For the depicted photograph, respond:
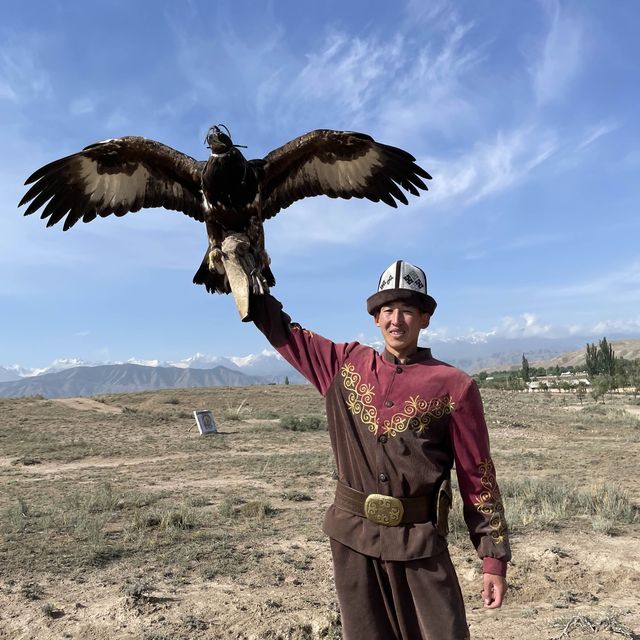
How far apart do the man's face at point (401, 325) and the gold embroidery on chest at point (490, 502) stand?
56 centimetres

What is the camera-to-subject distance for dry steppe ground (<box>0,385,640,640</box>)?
4.38m

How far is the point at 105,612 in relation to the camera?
457cm

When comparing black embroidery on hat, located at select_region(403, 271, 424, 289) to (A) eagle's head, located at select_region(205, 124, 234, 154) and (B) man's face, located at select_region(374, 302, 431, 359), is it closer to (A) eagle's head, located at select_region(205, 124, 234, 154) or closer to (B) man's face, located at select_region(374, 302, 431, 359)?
(B) man's face, located at select_region(374, 302, 431, 359)

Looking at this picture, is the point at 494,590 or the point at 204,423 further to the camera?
the point at 204,423

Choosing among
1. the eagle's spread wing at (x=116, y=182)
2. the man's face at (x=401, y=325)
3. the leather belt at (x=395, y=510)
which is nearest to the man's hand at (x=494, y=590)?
the leather belt at (x=395, y=510)

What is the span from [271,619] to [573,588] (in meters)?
2.80

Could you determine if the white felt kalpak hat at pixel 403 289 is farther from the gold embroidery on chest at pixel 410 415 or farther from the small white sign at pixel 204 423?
the small white sign at pixel 204 423

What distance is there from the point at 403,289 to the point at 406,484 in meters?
0.79

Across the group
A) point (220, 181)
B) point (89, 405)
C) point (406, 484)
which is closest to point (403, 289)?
point (406, 484)

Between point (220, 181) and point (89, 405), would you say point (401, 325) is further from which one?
point (89, 405)

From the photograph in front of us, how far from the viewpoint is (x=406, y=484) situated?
2154 mm

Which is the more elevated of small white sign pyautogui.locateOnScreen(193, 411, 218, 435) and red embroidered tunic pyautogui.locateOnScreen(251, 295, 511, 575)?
red embroidered tunic pyautogui.locateOnScreen(251, 295, 511, 575)

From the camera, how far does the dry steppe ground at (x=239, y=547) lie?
4.38 metres

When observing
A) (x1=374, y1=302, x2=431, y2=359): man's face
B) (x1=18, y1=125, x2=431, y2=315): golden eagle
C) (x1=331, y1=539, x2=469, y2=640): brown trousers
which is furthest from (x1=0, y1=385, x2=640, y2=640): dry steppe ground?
(x1=18, y1=125, x2=431, y2=315): golden eagle
